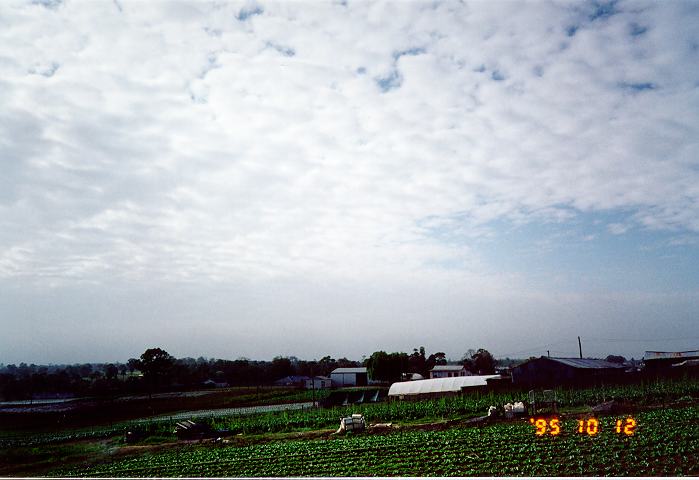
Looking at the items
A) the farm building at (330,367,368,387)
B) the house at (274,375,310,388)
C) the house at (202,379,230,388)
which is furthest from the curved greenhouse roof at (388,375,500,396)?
the house at (202,379,230,388)

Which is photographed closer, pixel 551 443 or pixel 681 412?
pixel 551 443

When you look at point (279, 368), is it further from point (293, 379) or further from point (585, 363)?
point (585, 363)

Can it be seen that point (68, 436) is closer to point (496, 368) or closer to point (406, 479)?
point (406, 479)

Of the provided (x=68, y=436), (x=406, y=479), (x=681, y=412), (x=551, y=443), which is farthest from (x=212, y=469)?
(x=681, y=412)

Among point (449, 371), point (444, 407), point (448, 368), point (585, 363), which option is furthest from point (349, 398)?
point (448, 368)

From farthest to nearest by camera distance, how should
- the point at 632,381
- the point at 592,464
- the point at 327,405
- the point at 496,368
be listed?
the point at 496,368 → the point at 327,405 → the point at 632,381 → the point at 592,464

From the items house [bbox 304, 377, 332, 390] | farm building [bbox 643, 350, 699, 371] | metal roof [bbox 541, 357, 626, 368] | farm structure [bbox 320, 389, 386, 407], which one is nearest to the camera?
farm building [bbox 643, 350, 699, 371]

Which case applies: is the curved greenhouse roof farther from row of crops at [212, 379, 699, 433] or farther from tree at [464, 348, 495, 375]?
tree at [464, 348, 495, 375]
